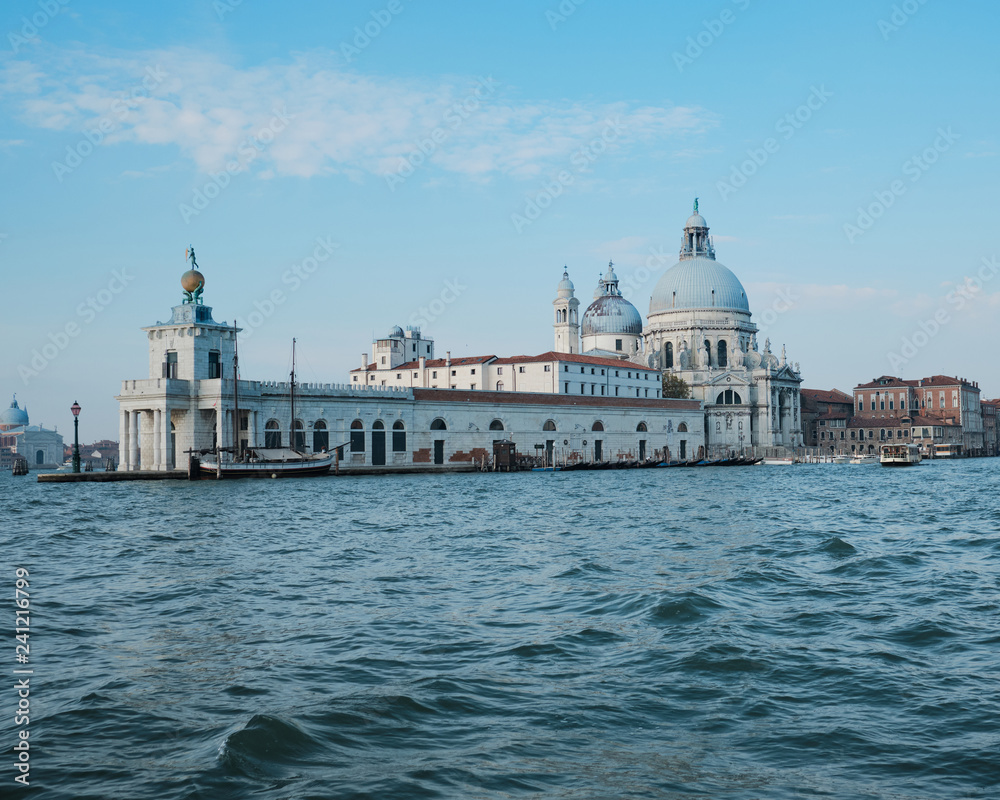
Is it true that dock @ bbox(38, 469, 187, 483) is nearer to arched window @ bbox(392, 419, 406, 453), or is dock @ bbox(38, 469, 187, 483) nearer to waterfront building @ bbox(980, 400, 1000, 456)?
arched window @ bbox(392, 419, 406, 453)

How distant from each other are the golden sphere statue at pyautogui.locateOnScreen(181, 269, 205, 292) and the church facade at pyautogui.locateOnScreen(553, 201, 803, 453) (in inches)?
1776

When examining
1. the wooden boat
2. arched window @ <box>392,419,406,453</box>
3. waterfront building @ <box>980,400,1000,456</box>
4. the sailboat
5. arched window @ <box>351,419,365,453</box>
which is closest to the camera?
the sailboat

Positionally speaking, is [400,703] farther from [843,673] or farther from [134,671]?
[843,673]

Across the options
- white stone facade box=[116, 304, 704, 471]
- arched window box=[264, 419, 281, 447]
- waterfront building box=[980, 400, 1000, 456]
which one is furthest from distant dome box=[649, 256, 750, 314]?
arched window box=[264, 419, 281, 447]

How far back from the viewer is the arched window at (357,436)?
170 feet

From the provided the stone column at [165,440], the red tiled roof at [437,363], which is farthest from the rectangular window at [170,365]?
the red tiled roof at [437,363]

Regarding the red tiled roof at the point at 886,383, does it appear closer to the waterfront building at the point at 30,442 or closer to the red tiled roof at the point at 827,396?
the red tiled roof at the point at 827,396

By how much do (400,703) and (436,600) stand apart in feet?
14.2

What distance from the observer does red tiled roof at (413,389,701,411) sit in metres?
56.2

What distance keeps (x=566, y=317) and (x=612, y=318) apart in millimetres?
6011

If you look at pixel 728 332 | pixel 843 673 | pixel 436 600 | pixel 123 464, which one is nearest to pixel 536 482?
pixel 123 464

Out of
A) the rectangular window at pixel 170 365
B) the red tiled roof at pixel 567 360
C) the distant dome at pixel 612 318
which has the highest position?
the distant dome at pixel 612 318

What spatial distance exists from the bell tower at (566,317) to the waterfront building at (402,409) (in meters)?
12.1

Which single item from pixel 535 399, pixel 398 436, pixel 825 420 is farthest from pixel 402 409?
pixel 825 420
